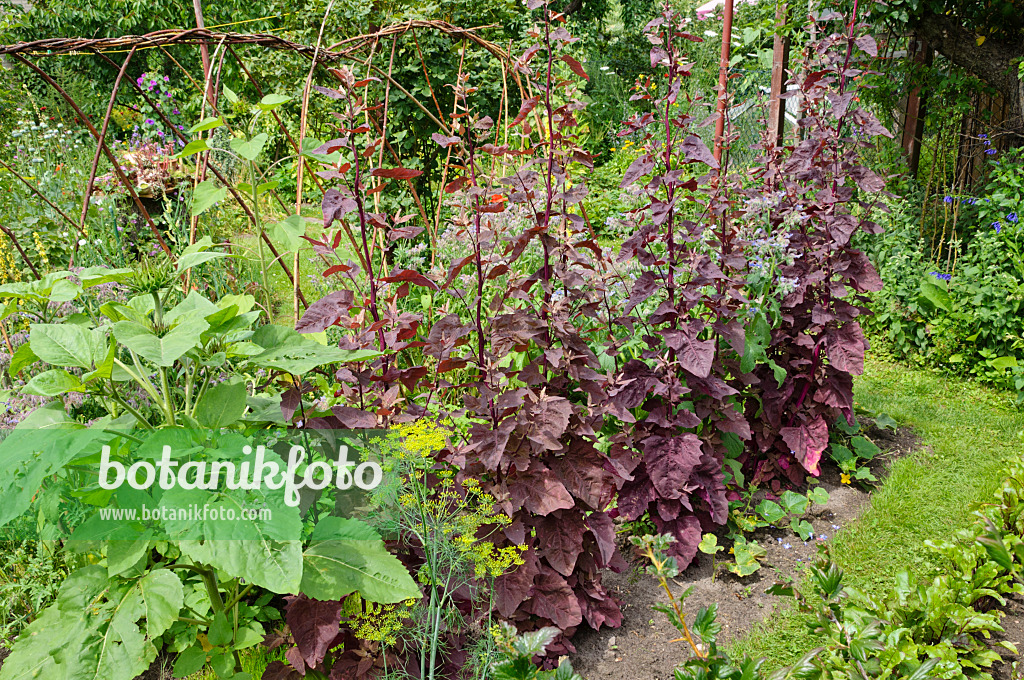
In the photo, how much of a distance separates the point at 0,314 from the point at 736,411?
2.32 metres

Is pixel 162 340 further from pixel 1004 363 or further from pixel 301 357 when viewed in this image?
pixel 1004 363

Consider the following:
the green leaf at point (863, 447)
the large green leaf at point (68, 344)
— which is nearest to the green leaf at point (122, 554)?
the large green leaf at point (68, 344)

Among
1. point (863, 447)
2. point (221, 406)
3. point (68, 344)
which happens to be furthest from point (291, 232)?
point (863, 447)

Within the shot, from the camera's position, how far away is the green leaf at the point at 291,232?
6.55ft

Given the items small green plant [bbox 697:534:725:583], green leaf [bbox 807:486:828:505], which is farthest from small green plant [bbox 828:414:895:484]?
small green plant [bbox 697:534:725:583]

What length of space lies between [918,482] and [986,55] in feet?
10.0

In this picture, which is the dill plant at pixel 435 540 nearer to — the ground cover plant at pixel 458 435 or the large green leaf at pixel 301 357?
the ground cover plant at pixel 458 435

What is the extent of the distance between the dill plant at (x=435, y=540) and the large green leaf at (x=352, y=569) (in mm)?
72

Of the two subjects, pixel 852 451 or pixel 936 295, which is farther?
pixel 936 295

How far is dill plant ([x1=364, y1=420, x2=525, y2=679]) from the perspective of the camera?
5.63 ft

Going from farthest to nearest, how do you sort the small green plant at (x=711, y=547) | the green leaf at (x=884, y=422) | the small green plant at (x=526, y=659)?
1. the green leaf at (x=884, y=422)
2. the small green plant at (x=711, y=547)
3. the small green plant at (x=526, y=659)

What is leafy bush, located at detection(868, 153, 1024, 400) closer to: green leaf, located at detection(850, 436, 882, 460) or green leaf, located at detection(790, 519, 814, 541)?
green leaf, located at detection(850, 436, 882, 460)

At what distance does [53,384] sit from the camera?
1612mm

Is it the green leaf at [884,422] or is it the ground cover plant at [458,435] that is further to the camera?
the green leaf at [884,422]
